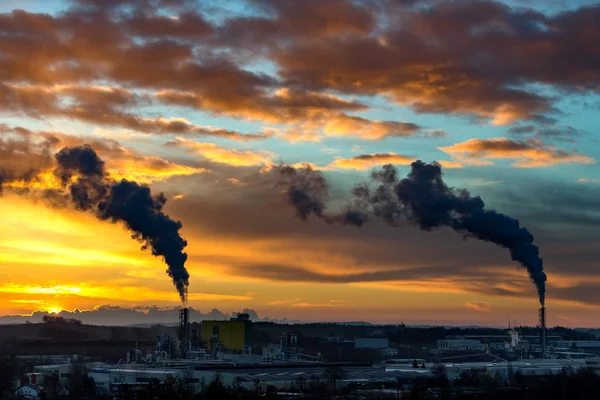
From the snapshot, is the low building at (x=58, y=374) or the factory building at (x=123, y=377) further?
→ the low building at (x=58, y=374)

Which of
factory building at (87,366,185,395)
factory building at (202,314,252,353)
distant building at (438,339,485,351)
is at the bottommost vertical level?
factory building at (87,366,185,395)

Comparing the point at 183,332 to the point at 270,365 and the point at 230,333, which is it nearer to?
the point at 270,365

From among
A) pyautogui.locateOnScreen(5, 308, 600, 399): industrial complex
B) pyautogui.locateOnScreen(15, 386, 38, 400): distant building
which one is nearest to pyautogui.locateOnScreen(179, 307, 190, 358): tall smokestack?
pyautogui.locateOnScreen(5, 308, 600, 399): industrial complex

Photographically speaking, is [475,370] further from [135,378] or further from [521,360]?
[135,378]

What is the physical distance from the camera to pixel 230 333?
345ft

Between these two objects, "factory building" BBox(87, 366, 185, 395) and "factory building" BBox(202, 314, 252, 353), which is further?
"factory building" BBox(202, 314, 252, 353)

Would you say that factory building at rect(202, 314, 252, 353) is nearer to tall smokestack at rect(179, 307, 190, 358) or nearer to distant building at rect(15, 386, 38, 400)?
tall smokestack at rect(179, 307, 190, 358)

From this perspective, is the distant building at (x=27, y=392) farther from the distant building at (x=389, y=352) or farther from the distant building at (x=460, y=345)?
the distant building at (x=460, y=345)

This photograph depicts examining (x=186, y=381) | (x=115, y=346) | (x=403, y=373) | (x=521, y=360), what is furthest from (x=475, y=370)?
(x=115, y=346)

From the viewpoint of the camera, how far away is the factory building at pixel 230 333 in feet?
341

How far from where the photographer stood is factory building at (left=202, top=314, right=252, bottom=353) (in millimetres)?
104000

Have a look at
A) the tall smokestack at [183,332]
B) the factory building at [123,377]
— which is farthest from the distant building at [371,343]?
the factory building at [123,377]

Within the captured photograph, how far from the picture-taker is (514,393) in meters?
59.4

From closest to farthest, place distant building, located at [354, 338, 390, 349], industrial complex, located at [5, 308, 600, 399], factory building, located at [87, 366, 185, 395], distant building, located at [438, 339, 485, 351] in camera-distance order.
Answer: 1. factory building, located at [87, 366, 185, 395]
2. industrial complex, located at [5, 308, 600, 399]
3. distant building, located at [354, 338, 390, 349]
4. distant building, located at [438, 339, 485, 351]
